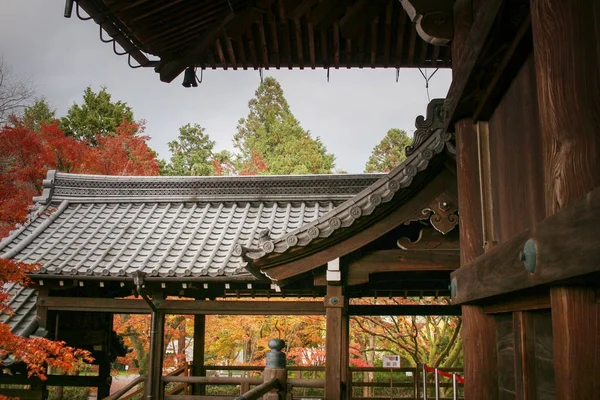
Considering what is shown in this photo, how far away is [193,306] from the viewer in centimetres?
737

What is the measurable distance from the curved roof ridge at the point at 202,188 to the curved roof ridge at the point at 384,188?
4239mm

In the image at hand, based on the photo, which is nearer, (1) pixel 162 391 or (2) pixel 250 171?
(1) pixel 162 391

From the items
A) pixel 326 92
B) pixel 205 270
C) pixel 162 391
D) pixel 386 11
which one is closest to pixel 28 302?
pixel 162 391

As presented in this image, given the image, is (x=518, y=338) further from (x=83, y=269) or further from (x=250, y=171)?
(x=250, y=171)

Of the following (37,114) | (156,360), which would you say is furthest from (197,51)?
(37,114)

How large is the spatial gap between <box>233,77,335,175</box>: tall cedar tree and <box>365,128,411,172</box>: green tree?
8.60ft

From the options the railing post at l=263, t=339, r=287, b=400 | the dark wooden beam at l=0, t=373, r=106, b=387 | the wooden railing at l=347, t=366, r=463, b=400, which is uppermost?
the railing post at l=263, t=339, r=287, b=400

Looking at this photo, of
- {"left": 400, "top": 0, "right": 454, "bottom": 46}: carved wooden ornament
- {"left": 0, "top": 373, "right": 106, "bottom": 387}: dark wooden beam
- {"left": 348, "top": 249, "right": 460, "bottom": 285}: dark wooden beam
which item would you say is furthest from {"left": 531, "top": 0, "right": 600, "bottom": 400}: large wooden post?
{"left": 0, "top": 373, "right": 106, "bottom": 387}: dark wooden beam

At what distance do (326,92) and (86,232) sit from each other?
4994 centimetres

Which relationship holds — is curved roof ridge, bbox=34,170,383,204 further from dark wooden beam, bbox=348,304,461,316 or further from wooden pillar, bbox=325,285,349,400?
wooden pillar, bbox=325,285,349,400

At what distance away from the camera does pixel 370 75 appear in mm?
58281

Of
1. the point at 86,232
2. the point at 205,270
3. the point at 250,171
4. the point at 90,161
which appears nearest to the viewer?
the point at 205,270

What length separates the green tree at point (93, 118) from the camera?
26.4m

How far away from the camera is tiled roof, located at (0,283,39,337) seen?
738cm
